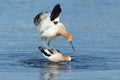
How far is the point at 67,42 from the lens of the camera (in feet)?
60.8

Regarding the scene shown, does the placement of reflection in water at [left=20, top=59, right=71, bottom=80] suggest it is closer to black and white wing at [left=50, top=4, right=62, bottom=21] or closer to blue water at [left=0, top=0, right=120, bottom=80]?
blue water at [left=0, top=0, right=120, bottom=80]

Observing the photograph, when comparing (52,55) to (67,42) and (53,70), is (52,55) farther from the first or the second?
(67,42)

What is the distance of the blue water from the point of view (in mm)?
14242

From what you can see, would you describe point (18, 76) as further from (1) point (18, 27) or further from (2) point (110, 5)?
(2) point (110, 5)

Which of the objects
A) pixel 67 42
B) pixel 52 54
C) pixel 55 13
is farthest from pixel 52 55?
pixel 67 42

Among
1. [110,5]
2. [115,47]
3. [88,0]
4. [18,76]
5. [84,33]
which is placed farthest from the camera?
[88,0]

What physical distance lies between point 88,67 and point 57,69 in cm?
75

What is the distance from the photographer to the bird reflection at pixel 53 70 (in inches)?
543

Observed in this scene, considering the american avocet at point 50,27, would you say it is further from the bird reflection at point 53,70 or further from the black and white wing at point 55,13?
the bird reflection at point 53,70

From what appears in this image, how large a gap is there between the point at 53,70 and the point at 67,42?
386cm

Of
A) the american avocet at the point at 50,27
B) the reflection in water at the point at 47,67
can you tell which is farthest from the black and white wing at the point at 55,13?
the reflection in water at the point at 47,67

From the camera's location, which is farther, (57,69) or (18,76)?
(57,69)

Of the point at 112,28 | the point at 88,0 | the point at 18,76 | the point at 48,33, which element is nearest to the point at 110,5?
the point at 88,0

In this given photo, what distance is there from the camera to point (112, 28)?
811 inches
